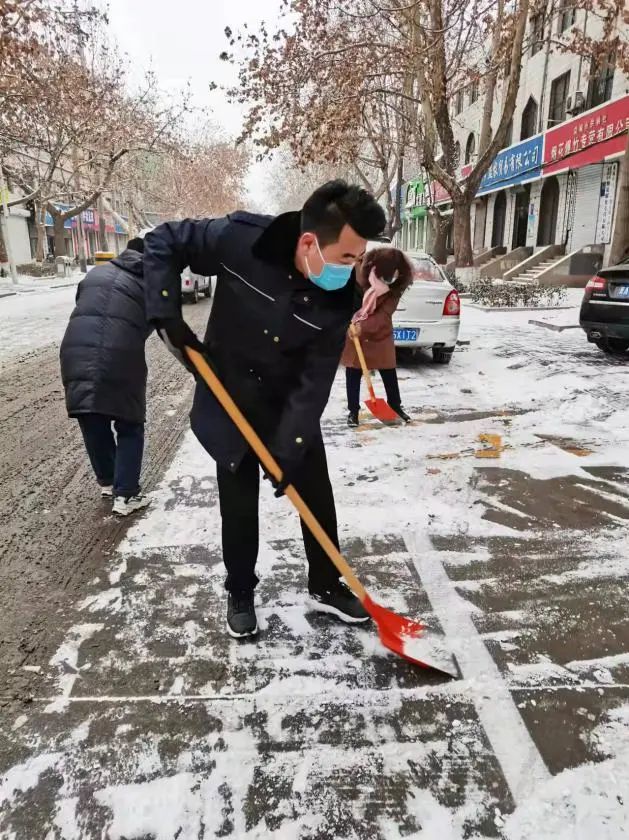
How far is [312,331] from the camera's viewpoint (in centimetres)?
221

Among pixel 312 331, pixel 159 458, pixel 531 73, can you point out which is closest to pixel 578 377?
pixel 159 458

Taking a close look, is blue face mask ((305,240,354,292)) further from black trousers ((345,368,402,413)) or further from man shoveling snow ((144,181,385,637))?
black trousers ((345,368,402,413))

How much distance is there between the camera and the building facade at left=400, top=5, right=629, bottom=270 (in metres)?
17.8

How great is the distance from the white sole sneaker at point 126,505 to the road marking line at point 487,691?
1.68 m

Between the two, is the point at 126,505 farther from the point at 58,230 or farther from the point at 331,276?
the point at 58,230

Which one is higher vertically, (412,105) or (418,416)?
(412,105)

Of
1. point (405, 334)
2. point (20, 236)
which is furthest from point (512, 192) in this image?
point (20, 236)

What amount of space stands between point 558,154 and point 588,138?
198 centimetres

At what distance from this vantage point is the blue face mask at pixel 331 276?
7.00ft

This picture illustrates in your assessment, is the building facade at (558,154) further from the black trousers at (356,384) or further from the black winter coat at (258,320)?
the black winter coat at (258,320)

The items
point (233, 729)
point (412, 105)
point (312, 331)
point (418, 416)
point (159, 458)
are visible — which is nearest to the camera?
point (233, 729)

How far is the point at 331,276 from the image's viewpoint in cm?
216

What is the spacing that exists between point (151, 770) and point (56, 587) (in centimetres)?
127

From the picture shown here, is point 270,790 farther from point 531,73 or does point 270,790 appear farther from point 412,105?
point 531,73
